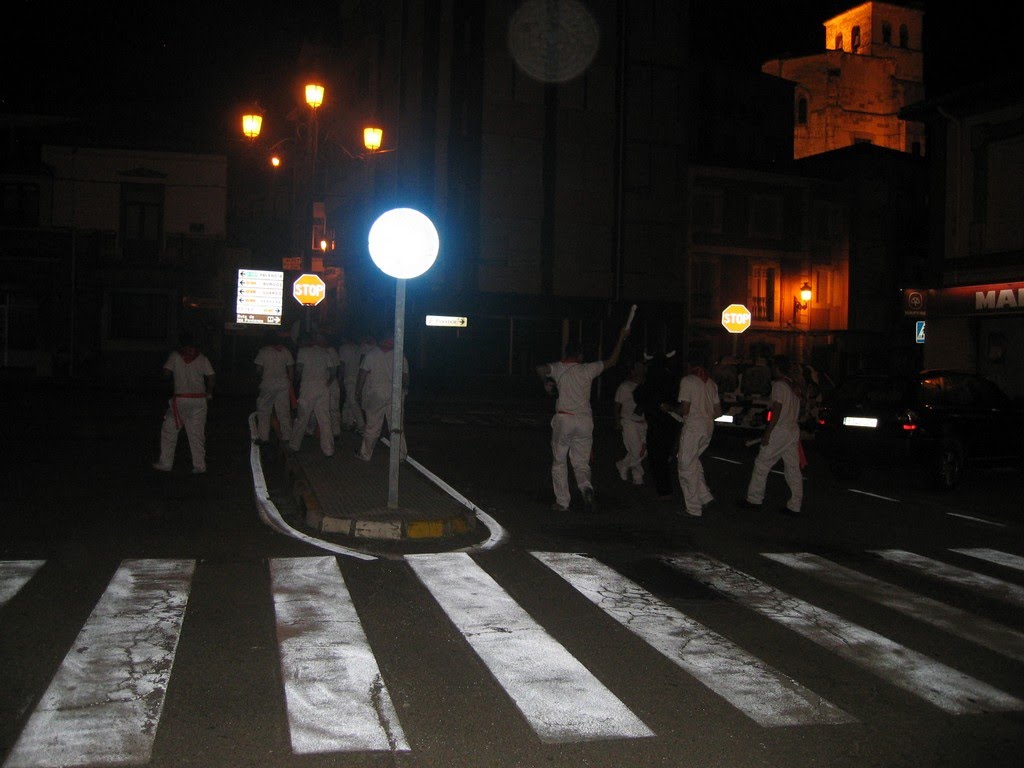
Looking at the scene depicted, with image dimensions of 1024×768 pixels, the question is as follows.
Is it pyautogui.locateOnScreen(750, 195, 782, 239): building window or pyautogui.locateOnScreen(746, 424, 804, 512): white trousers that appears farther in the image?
pyautogui.locateOnScreen(750, 195, 782, 239): building window

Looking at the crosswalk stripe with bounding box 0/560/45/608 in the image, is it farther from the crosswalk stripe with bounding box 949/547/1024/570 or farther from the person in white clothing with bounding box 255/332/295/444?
the crosswalk stripe with bounding box 949/547/1024/570

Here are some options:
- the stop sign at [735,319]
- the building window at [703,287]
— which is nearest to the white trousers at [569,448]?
the stop sign at [735,319]

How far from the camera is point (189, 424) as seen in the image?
1291 cm

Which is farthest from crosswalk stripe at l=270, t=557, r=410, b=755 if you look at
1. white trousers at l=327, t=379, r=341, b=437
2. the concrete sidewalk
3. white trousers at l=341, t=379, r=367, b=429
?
white trousers at l=341, t=379, r=367, b=429

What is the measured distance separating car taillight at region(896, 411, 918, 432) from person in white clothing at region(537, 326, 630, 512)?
5242mm

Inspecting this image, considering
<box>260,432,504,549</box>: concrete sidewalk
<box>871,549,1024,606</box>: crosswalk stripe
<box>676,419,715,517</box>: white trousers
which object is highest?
<box>676,419,715,517</box>: white trousers

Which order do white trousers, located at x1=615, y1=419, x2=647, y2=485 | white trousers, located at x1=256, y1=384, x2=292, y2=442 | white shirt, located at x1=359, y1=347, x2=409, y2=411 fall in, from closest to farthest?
white trousers, located at x1=615, y1=419, x2=647, y2=485 < white shirt, located at x1=359, y1=347, x2=409, y2=411 < white trousers, located at x1=256, y1=384, x2=292, y2=442

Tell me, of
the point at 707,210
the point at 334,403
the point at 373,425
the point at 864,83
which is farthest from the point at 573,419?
the point at 864,83

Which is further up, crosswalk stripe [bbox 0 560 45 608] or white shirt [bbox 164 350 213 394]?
white shirt [bbox 164 350 213 394]

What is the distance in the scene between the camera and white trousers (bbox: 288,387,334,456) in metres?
14.3

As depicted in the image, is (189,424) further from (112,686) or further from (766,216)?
(766,216)

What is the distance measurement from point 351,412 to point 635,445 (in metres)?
7.26

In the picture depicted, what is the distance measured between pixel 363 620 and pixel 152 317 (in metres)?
38.2

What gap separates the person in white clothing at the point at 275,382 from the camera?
585 inches
